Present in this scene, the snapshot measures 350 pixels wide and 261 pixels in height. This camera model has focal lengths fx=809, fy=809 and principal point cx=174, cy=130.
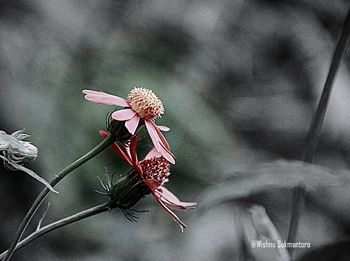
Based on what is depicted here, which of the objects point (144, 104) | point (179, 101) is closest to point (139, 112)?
point (144, 104)

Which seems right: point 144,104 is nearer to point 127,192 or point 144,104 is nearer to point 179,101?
point 127,192

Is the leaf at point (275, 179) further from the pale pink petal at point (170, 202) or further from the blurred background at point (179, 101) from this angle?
the blurred background at point (179, 101)

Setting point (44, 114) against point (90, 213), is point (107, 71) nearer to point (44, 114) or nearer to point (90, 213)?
point (44, 114)

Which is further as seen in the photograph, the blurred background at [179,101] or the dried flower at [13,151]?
the blurred background at [179,101]

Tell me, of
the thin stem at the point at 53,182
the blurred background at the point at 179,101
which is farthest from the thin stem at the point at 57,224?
the blurred background at the point at 179,101

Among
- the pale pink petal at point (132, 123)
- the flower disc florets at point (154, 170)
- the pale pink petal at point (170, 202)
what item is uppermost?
the pale pink petal at point (132, 123)

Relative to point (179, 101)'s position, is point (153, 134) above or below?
above

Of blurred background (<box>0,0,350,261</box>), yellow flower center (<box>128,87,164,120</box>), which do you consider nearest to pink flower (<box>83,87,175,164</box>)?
yellow flower center (<box>128,87,164,120</box>)
